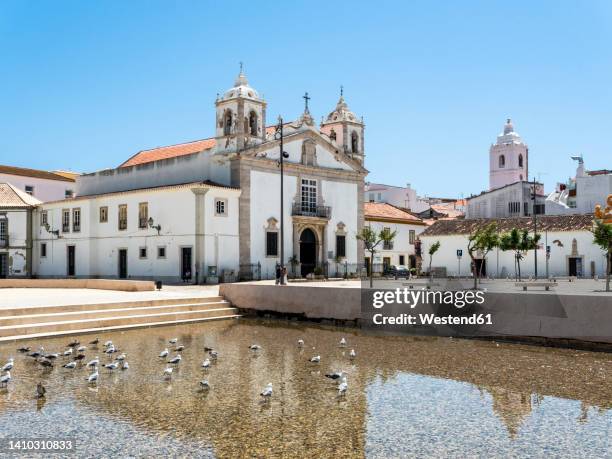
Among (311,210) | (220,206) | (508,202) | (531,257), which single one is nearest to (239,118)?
(220,206)

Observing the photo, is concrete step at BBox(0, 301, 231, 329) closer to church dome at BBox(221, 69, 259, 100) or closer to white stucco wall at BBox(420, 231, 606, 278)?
church dome at BBox(221, 69, 259, 100)

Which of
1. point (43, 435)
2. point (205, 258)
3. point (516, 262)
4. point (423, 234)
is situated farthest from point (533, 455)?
point (423, 234)

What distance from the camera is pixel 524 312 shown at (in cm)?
1387

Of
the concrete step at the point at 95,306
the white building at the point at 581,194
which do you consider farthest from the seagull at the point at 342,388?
the white building at the point at 581,194

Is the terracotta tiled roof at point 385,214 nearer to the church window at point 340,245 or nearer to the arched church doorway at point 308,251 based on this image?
the church window at point 340,245

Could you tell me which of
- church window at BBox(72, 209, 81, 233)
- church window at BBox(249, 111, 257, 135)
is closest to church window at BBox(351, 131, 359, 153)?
church window at BBox(249, 111, 257, 135)

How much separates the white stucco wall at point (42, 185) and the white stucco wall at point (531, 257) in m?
30.2

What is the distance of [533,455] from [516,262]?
39108 millimetres

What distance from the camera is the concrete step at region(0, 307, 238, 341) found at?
14633 millimetres

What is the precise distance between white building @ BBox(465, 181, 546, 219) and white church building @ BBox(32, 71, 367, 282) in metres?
19.4

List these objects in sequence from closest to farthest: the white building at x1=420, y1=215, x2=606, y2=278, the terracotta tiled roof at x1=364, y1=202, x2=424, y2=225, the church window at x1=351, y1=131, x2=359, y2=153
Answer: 1. the white building at x1=420, y1=215, x2=606, y2=278
2. the church window at x1=351, y1=131, x2=359, y2=153
3. the terracotta tiled roof at x1=364, y1=202, x2=424, y2=225

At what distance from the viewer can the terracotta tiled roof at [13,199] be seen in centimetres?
4081

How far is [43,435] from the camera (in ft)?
23.1

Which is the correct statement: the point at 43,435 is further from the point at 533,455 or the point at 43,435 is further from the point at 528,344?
the point at 528,344
